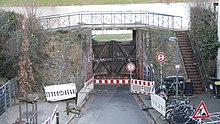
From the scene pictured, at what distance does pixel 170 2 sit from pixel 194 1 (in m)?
17.6

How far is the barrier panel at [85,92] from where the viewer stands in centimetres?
2108

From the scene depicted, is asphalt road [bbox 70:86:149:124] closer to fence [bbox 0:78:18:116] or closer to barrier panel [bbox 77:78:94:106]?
barrier panel [bbox 77:78:94:106]

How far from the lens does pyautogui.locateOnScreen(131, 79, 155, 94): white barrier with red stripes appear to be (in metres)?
22.7

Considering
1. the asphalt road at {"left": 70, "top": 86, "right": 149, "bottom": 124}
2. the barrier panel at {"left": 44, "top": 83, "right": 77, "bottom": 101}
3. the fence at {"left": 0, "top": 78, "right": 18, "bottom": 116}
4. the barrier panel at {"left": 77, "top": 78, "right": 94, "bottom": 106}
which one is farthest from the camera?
the barrier panel at {"left": 44, "top": 83, "right": 77, "bottom": 101}

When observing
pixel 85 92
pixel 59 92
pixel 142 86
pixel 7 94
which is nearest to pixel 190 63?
pixel 142 86

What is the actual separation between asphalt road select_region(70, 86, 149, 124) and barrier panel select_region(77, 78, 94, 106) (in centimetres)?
36

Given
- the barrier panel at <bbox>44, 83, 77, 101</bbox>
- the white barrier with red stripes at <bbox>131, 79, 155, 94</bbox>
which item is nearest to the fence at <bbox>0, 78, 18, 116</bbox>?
the barrier panel at <bbox>44, 83, 77, 101</bbox>

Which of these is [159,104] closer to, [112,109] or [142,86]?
[112,109]

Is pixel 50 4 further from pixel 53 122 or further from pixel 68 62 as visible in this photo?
pixel 53 122

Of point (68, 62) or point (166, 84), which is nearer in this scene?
point (166, 84)

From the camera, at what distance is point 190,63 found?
81.3 ft

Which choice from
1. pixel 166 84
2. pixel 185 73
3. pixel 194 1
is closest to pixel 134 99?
pixel 166 84

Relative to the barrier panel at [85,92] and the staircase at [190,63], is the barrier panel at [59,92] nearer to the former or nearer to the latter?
the barrier panel at [85,92]

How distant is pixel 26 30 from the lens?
2412cm
